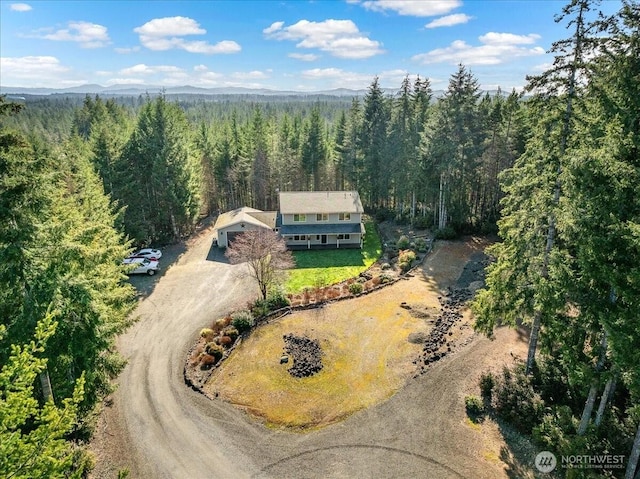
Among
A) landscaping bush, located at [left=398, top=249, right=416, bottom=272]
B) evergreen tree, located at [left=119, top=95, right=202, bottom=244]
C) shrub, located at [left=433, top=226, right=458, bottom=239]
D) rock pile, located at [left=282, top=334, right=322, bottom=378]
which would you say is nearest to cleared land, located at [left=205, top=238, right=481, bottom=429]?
rock pile, located at [left=282, top=334, right=322, bottom=378]

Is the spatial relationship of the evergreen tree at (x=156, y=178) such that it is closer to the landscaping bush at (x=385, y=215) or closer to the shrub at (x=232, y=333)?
the shrub at (x=232, y=333)

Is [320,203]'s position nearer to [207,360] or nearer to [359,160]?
[359,160]

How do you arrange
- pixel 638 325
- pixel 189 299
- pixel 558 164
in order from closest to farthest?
pixel 638 325, pixel 558 164, pixel 189 299

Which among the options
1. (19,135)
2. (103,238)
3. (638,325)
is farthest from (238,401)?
(638,325)

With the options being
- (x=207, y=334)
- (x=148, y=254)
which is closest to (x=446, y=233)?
(x=207, y=334)

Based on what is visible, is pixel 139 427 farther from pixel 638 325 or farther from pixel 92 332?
pixel 638 325

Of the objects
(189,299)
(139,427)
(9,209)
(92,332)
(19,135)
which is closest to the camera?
(9,209)
